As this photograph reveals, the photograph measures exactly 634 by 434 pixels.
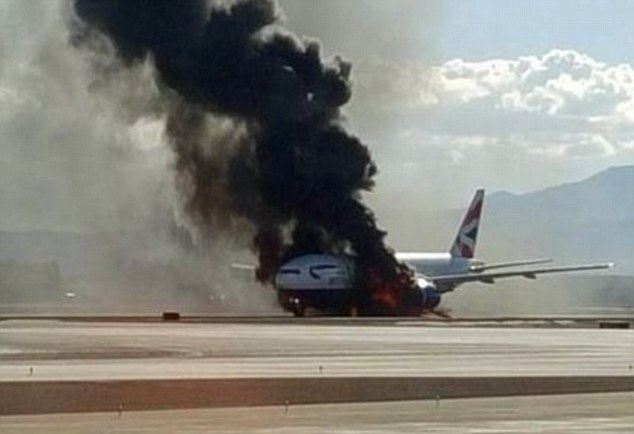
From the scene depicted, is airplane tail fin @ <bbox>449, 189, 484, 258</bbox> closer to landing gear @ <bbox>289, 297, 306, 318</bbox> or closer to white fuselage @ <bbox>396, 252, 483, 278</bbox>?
white fuselage @ <bbox>396, 252, 483, 278</bbox>

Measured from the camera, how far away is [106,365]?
186 feet

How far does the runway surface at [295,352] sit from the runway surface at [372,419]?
328 inches

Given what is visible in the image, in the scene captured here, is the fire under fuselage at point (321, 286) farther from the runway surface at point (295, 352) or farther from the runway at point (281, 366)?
the runway at point (281, 366)

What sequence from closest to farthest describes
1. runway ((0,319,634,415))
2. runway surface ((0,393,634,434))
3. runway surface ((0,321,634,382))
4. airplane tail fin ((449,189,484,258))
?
1. runway surface ((0,393,634,434))
2. runway ((0,319,634,415))
3. runway surface ((0,321,634,382))
4. airplane tail fin ((449,189,484,258))

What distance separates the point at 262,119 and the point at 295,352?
6716cm

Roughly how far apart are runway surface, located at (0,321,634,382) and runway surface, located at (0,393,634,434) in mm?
8327

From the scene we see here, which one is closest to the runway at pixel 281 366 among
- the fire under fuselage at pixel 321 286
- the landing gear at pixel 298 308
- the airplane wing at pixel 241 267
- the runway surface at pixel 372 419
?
the runway surface at pixel 372 419

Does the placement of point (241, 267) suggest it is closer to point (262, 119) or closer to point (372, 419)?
point (262, 119)

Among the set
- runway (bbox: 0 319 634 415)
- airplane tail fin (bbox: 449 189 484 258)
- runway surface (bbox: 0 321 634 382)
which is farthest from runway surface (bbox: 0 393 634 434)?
airplane tail fin (bbox: 449 189 484 258)

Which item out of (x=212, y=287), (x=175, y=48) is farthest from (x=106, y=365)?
(x=212, y=287)

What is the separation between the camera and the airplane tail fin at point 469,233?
165 metres

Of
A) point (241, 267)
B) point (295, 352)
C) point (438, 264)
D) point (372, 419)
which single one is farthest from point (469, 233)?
point (372, 419)

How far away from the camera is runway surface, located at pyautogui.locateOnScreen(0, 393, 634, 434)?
36.8 metres

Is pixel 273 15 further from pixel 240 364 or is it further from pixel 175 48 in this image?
pixel 240 364
